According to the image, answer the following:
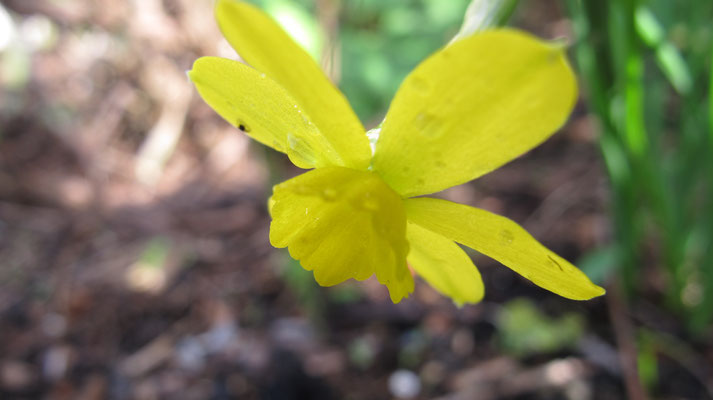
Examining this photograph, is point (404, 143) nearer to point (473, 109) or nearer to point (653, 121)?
point (473, 109)

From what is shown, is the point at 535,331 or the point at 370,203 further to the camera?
the point at 535,331

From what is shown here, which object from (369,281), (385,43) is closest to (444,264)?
(369,281)

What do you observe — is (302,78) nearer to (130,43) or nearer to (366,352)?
(366,352)


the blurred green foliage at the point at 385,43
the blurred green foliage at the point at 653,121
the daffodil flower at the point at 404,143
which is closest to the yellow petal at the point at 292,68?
the daffodil flower at the point at 404,143

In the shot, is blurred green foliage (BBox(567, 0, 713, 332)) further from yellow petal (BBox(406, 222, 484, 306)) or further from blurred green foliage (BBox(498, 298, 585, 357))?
yellow petal (BBox(406, 222, 484, 306))

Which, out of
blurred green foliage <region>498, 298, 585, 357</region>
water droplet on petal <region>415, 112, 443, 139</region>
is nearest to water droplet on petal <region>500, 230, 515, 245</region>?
water droplet on petal <region>415, 112, 443, 139</region>

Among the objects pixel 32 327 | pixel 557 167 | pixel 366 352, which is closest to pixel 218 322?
pixel 366 352
